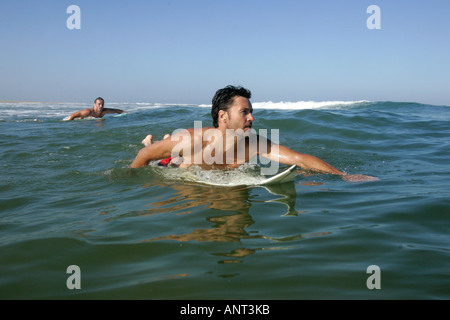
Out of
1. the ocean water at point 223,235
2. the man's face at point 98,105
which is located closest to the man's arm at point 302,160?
the ocean water at point 223,235

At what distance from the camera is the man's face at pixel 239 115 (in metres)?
4.79

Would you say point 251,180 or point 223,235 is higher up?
point 251,180

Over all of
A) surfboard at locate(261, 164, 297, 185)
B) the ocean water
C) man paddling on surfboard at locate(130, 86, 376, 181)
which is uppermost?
man paddling on surfboard at locate(130, 86, 376, 181)

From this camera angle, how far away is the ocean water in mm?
2188

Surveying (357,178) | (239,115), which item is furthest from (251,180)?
(357,178)

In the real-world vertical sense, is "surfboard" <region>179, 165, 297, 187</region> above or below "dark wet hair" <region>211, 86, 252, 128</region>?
below

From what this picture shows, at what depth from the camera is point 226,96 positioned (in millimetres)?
4867

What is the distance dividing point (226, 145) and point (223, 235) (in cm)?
238

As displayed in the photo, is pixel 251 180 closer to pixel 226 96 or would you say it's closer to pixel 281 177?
pixel 281 177

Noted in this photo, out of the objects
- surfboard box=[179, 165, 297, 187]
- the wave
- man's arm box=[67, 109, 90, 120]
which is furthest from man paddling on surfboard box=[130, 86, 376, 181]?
the wave

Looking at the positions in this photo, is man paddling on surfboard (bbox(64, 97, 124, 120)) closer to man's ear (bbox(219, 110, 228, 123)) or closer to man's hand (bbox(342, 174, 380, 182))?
man's ear (bbox(219, 110, 228, 123))
